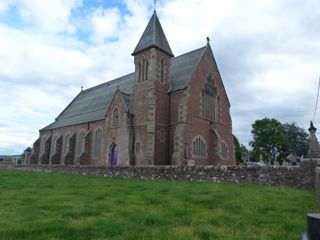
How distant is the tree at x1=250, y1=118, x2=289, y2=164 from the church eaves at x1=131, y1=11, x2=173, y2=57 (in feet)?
151

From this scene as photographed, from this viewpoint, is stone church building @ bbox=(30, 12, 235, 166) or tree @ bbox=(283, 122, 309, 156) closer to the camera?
stone church building @ bbox=(30, 12, 235, 166)

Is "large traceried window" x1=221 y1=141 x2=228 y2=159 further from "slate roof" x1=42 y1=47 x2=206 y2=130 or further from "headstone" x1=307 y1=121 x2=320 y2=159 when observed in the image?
"headstone" x1=307 y1=121 x2=320 y2=159

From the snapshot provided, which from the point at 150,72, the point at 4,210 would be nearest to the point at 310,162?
Answer: the point at 4,210

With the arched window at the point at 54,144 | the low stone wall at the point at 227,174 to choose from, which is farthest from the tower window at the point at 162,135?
the arched window at the point at 54,144

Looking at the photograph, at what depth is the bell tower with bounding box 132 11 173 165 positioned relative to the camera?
3105 centimetres

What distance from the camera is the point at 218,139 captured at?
33.6 metres

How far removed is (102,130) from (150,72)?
12.1 metres

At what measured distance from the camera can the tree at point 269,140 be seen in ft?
230

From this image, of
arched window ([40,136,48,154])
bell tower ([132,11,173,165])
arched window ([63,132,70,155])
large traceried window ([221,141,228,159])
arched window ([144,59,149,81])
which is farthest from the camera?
arched window ([40,136,48,154])

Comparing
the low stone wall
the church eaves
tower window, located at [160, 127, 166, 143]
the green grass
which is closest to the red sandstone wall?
tower window, located at [160, 127, 166, 143]

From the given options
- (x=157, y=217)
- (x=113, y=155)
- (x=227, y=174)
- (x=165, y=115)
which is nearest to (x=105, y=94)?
(x=113, y=155)

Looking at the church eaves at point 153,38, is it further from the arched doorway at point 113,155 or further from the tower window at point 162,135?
the arched doorway at point 113,155

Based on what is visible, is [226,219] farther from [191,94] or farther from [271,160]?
[271,160]

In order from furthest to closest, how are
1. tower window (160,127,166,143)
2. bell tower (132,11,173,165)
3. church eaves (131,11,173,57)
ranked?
church eaves (131,11,173,57) < tower window (160,127,166,143) < bell tower (132,11,173,165)
